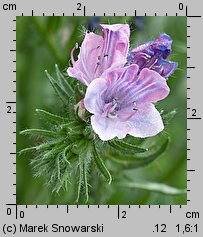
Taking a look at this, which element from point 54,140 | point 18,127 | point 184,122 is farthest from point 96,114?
point 184,122

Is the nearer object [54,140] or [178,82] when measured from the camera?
[54,140]

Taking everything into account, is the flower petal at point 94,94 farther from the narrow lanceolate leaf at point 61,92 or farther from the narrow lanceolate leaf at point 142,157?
the narrow lanceolate leaf at point 142,157

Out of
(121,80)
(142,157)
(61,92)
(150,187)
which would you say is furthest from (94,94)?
(150,187)

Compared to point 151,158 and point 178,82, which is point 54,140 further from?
point 178,82

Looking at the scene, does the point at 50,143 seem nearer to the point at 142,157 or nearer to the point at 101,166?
the point at 101,166

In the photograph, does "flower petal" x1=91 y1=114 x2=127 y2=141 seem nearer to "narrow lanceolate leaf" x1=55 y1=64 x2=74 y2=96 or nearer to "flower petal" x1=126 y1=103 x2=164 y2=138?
"flower petal" x1=126 y1=103 x2=164 y2=138

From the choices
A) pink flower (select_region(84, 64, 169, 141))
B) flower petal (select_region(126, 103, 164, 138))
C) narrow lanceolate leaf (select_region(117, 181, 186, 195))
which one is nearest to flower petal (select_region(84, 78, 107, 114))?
pink flower (select_region(84, 64, 169, 141))
